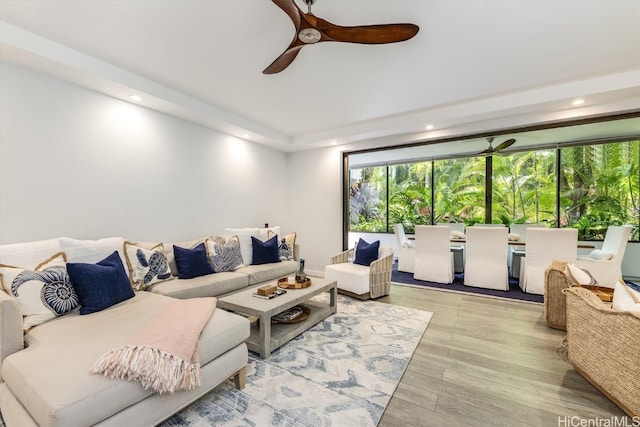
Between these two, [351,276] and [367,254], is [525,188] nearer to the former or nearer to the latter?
[367,254]

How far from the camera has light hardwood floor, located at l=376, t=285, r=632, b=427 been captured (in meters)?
1.66

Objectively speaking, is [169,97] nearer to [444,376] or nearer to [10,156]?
[10,156]

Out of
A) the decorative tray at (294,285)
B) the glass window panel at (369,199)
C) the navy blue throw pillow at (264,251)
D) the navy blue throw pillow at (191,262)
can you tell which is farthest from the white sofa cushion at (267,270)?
the glass window panel at (369,199)

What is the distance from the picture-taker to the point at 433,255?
4.75 metres

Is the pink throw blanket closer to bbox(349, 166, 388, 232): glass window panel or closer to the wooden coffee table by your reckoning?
the wooden coffee table

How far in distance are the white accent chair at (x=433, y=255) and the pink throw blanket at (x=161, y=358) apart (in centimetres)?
398

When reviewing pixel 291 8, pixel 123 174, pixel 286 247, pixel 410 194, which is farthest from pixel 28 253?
pixel 410 194

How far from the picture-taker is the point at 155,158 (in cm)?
353

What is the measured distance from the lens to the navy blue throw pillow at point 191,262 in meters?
3.19

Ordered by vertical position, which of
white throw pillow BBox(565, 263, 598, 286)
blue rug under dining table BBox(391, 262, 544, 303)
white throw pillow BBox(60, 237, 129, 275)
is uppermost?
white throw pillow BBox(60, 237, 129, 275)

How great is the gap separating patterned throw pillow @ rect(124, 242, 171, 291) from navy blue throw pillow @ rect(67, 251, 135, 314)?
419 millimetres

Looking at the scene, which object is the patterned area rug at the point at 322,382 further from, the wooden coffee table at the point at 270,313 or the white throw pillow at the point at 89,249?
the white throw pillow at the point at 89,249

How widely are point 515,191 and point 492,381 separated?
562 cm

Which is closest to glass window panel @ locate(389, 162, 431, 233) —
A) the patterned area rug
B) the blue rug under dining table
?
the blue rug under dining table
